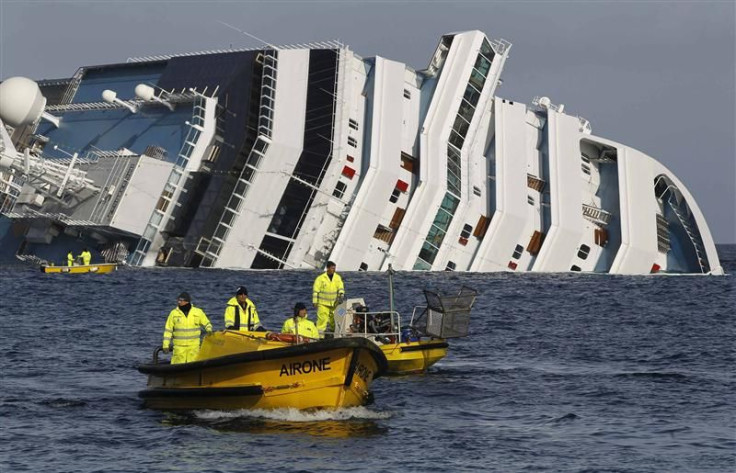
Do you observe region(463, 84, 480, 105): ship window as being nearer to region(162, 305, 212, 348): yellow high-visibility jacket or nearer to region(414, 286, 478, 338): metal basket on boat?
region(414, 286, 478, 338): metal basket on boat

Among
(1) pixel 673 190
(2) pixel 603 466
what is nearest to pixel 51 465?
(2) pixel 603 466

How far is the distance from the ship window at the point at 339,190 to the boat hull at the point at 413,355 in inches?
1377

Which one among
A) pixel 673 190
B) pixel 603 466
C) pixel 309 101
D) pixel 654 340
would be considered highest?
pixel 673 190

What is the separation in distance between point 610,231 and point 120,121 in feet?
91.8

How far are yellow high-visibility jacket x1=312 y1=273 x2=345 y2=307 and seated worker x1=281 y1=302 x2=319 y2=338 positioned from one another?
3.98 metres

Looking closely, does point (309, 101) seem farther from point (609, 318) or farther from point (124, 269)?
point (609, 318)

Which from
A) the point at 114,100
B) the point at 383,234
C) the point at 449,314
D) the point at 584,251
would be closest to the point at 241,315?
the point at 449,314

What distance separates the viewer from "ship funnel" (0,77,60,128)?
73.7m

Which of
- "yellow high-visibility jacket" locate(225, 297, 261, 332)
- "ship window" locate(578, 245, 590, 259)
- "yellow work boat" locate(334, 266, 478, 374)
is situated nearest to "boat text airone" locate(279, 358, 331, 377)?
"yellow high-visibility jacket" locate(225, 297, 261, 332)

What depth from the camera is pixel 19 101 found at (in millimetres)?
73875

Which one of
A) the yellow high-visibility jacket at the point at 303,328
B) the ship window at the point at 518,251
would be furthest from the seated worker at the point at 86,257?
the yellow high-visibility jacket at the point at 303,328

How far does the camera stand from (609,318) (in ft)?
162

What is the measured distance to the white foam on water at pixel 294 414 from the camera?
25.5m

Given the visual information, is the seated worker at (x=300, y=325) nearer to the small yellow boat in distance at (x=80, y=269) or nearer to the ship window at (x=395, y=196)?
the small yellow boat in distance at (x=80, y=269)
